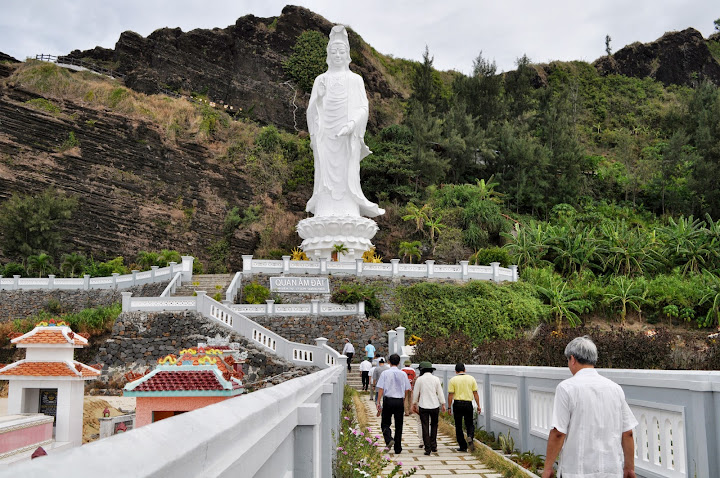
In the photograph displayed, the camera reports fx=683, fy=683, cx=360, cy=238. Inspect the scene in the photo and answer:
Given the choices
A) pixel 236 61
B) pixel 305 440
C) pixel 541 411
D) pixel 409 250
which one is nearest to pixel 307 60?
pixel 236 61

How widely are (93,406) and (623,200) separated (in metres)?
33.5

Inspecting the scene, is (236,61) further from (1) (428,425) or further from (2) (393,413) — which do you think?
(1) (428,425)

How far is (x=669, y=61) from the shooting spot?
→ 5816 cm

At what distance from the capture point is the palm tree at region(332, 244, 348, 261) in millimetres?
26297

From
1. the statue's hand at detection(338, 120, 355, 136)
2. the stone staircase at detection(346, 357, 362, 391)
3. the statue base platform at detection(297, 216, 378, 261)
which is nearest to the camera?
the stone staircase at detection(346, 357, 362, 391)

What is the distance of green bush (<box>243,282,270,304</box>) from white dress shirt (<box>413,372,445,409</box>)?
45.3ft

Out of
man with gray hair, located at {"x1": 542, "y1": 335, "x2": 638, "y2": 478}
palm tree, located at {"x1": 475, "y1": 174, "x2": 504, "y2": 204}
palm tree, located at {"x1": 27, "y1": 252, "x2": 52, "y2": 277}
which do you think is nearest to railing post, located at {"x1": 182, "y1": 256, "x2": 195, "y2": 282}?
palm tree, located at {"x1": 27, "y1": 252, "x2": 52, "y2": 277}

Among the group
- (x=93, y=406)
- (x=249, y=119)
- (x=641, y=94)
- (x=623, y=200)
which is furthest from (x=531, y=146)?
(x=93, y=406)

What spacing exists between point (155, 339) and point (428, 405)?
12.3 metres

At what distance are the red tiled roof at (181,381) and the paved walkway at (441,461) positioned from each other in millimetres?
2688

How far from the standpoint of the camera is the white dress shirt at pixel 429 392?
868cm

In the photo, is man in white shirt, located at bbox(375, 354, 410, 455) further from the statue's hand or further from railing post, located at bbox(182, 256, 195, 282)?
the statue's hand

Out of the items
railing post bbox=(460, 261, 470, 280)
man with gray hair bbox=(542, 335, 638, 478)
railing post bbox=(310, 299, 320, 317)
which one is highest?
railing post bbox=(460, 261, 470, 280)

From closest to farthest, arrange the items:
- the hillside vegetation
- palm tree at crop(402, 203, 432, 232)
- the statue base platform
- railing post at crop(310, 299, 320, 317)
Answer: railing post at crop(310, 299, 320, 317)
the hillside vegetation
the statue base platform
palm tree at crop(402, 203, 432, 232)
